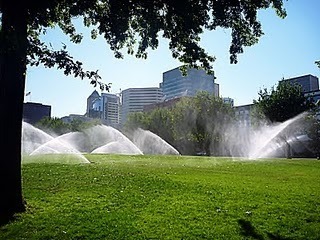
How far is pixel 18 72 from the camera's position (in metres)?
9.06

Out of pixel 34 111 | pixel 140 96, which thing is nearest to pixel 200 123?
pixel 34 111

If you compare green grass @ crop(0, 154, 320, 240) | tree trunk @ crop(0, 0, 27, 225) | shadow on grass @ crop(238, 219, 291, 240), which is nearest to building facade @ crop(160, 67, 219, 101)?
green grass @ crop(0, 154, 320, 240)

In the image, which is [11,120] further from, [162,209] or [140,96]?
[140,96]

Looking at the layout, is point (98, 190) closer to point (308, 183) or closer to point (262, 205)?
point (262, 205)

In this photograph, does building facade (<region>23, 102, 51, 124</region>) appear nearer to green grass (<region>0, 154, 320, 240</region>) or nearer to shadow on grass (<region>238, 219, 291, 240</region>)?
green grass (<region>0, 154, 320, 240</region>)

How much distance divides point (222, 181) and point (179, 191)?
8.90ft

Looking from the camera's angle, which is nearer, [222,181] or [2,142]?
[2,142]

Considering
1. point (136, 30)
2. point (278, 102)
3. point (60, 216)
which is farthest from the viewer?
point (278, 102)

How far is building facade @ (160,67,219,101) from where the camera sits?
15988 centimetres

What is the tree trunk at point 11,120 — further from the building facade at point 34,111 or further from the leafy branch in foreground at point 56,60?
the building facade at point 34,111

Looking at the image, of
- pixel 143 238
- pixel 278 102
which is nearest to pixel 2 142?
pixel 143 238

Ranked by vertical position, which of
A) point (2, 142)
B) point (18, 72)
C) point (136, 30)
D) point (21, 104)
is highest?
point (136, 30)

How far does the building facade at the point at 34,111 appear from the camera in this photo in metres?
143

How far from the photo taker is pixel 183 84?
16425 centimetres
